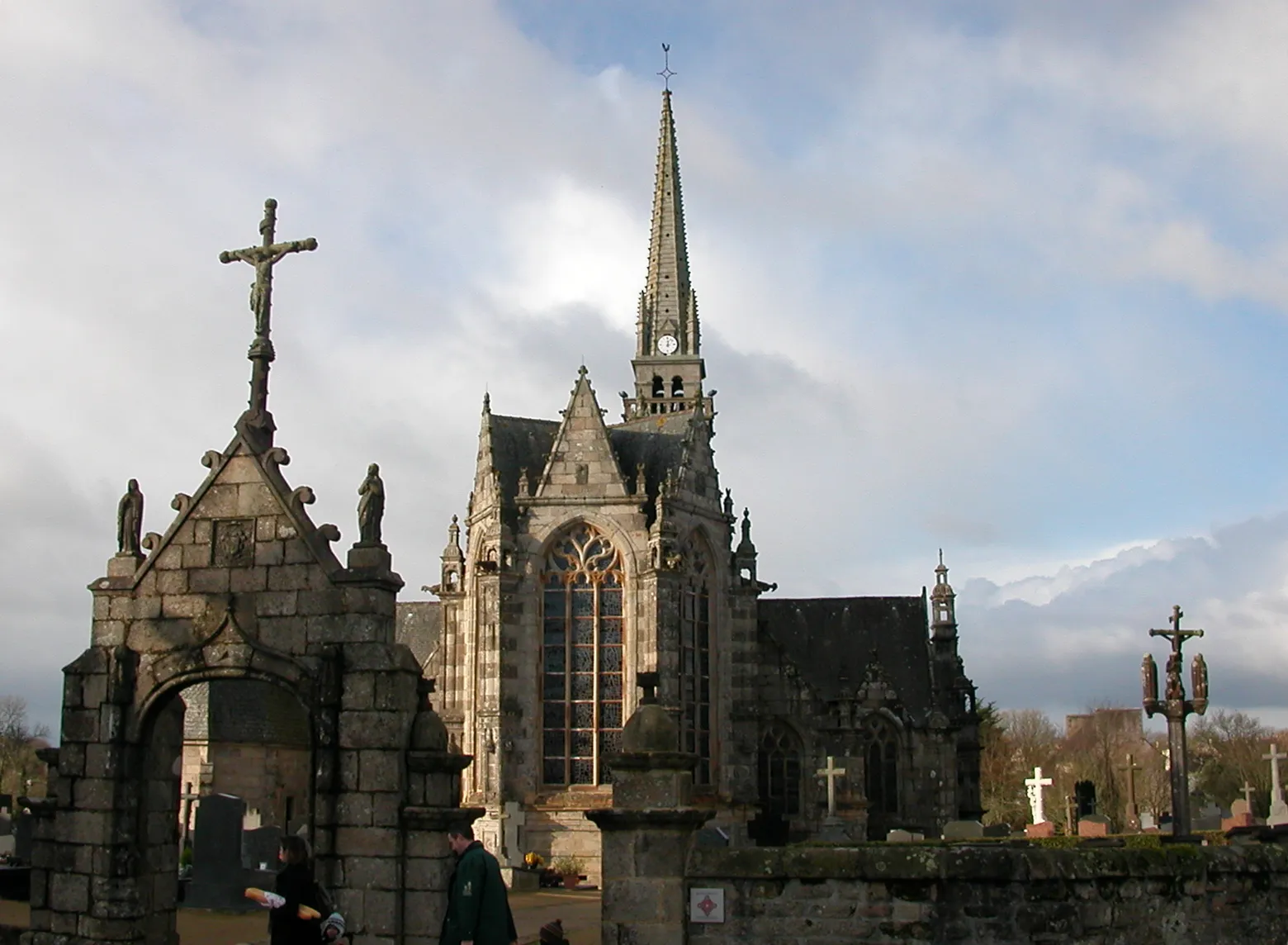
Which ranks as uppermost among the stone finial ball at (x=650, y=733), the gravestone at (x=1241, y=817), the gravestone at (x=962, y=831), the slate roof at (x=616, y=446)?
the slate roof at (x=616, y=446)

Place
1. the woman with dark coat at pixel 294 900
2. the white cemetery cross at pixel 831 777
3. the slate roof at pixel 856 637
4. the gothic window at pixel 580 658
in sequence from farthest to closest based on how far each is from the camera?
1. the slate roof at pixel 856 637
2. the white cemetery cross at pixel 831 777
3. the gothic window at pixel 580 658
4. the woman with dark coat at pixel 294 900

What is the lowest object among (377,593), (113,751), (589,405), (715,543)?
(113,751)

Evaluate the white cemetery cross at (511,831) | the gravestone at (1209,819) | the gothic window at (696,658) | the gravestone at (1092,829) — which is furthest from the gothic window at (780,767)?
the gravestone at (1209,819)

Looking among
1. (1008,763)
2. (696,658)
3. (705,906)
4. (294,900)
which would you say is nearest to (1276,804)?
(696,658)

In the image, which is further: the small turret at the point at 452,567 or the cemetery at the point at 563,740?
the small turret at the point at 452,567

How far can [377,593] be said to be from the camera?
11906 mm

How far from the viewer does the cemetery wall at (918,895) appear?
1091 cm

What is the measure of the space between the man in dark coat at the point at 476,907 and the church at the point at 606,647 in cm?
1530

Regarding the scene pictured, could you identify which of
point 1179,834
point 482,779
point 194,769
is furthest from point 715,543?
point 194,769

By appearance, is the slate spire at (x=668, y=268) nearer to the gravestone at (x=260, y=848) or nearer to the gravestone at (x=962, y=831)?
the gravestone at (x=962, y=831)

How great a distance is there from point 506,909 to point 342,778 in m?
3.00

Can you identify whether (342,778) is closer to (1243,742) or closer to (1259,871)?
(1259,871)

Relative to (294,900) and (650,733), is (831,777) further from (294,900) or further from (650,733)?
(294,900)

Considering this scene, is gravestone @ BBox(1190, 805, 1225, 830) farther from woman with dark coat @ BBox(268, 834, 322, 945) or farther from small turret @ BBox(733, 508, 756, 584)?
woman with dark coat @ BBox(268, 834, 322, 945)
